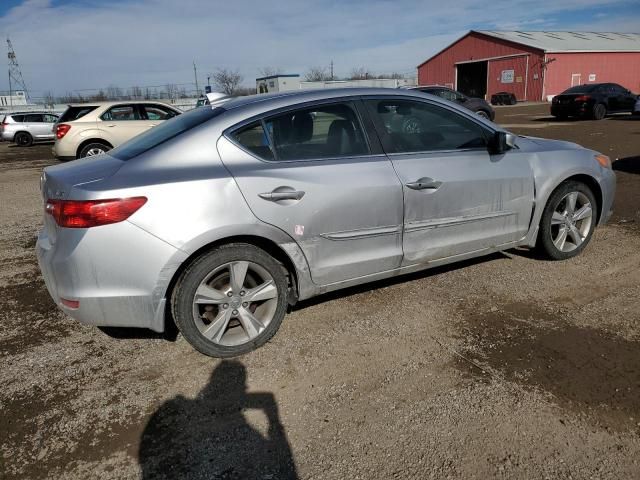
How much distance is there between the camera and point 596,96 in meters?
19.8

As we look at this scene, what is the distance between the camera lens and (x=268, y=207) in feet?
9.75

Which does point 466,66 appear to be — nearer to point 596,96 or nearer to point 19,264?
point 596,96

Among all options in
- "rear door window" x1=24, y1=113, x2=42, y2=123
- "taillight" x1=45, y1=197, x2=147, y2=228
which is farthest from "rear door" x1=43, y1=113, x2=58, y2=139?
"taillight" x1=45, y1=197, x2=147, y2=228

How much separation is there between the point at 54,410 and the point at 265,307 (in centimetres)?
131

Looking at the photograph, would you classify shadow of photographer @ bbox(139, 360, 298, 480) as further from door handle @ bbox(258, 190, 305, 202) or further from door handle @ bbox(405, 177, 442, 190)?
door handle @ bbox(405, 177, 442, 190)

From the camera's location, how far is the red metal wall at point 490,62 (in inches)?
1678

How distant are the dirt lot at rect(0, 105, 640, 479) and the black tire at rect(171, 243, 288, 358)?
10cm

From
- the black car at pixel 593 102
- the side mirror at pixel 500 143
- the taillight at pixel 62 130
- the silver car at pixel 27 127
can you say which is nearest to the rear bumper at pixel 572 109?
the black car at pixel 593 102

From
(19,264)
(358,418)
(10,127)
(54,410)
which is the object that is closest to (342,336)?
(358,418)

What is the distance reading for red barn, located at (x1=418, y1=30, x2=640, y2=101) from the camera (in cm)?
4231

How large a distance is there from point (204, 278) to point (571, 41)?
5447cm

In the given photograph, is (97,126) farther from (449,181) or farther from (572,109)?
(572,109)

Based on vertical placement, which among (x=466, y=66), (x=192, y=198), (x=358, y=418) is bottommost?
(x=358, y=418)

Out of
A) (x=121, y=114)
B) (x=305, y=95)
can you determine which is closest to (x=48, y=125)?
(x=121, y=114)
